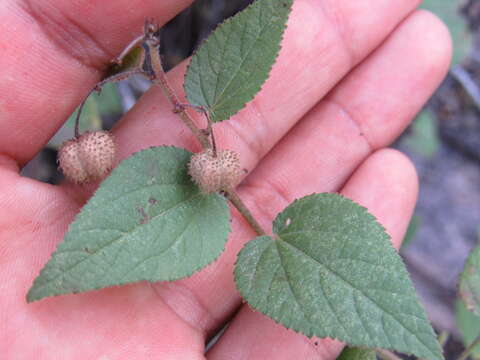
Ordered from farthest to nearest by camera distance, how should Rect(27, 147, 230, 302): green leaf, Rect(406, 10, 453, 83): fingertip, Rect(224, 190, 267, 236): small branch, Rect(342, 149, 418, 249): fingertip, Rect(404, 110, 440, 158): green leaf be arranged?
Rect(404, 110, 440, 158): green leaf < Rect(406, 10, 453, 83): fingertip < Rect(342, 149, 418, 249): fingertip < Rect(224, 190, 267, 236): small branch < Rect(27, 147, 230, 302): green leaf

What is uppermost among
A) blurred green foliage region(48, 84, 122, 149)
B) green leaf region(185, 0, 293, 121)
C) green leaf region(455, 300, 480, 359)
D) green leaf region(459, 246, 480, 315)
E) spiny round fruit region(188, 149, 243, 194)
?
blurred green foliage region(48, 84, 122, 149)

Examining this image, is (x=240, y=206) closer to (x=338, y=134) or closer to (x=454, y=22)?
(x=338, y=134)

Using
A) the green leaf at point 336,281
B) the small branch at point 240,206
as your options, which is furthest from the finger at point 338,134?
the green leaf at point 336,281

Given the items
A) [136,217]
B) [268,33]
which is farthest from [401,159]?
[136,217]

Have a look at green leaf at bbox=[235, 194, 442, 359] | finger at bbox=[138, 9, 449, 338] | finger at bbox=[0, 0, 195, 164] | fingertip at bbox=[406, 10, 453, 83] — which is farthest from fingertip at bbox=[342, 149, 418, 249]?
finger at bbox=[0, 0, 195, 164]

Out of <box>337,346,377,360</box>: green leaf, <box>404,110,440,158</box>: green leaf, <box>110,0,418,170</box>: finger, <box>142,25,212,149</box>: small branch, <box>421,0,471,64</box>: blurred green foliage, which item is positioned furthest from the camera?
<box>404,110,440,158</box>: green leaf

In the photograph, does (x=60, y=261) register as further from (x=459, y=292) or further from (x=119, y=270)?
(x=459, y=292)

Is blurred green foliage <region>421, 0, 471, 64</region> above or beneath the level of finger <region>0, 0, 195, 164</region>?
beneath

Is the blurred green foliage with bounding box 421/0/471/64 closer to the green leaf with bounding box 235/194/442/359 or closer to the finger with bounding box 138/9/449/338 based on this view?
the finger with bounding box 138/9/449/338
